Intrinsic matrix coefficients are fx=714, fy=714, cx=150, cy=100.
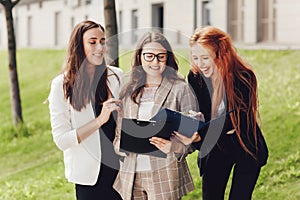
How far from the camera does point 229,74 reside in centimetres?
482

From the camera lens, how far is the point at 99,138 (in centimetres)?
476

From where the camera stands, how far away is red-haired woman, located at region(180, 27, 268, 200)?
189 inches

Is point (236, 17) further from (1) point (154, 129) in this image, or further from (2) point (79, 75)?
(1) point (154, 129)

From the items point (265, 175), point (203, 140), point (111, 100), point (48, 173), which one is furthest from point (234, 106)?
point (48, 173)

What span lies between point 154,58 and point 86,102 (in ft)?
1.88

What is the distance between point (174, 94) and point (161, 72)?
0.17m

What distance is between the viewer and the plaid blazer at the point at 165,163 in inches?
178

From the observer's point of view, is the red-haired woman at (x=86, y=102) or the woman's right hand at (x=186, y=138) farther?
the red-haired woman at (x=86, y=102)

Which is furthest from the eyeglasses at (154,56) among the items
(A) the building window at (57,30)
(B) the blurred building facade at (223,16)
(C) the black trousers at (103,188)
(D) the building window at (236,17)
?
(A) the building window at (57,30)

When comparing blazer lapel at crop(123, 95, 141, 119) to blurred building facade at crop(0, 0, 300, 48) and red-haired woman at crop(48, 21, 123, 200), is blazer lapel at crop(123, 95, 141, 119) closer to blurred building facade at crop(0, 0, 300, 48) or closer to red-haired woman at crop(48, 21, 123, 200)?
red-haired woman at crop(48, 21, 123, 200)

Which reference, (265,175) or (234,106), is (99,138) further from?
(265,175)

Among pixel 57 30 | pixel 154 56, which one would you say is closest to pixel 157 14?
pixel 57 30

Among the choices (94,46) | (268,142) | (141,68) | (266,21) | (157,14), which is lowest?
(268,142)

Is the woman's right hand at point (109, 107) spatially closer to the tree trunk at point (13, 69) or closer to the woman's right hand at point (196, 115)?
the woman's right hand at point (196, 115)
